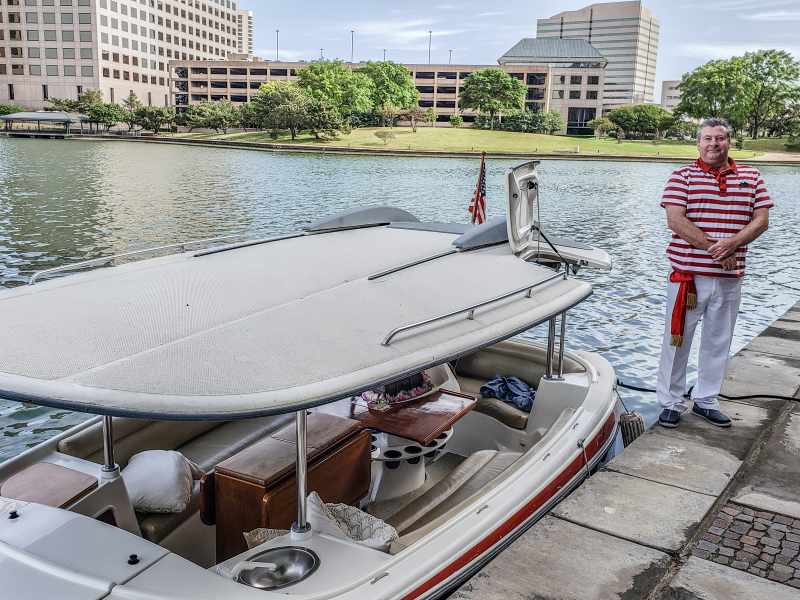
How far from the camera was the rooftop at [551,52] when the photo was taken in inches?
6024

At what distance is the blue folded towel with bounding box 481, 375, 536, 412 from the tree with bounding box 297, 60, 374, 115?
97726 millimetres

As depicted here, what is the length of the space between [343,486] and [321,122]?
85397 millimetres

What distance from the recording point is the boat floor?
215 inches

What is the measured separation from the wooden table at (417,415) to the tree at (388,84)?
109 metres

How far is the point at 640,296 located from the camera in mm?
18016

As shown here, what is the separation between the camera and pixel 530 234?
6.44 m

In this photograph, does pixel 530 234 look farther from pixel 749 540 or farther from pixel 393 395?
pixel 749 540

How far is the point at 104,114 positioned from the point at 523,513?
109m

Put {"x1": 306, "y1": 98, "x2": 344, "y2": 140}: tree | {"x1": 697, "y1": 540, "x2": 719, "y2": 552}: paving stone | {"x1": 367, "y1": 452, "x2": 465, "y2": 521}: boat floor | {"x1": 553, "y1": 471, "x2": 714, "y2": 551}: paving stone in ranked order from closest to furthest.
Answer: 1. {"x1": 697, "y1": 540, "x2": 719, "y2": 552}: paving stone
2. {"x1": 553, "y1": 471, "x2": 714, "y2": 551}: paving stone
3. {"x1": 367, "y1": 452, "x2": 465, "y2": 521}: boat floor
4. {"x1": 306, "y1": 98, "x2": 344, "y2": 140}: tree

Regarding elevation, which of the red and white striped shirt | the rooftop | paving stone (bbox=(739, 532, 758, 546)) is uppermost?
the rooftop

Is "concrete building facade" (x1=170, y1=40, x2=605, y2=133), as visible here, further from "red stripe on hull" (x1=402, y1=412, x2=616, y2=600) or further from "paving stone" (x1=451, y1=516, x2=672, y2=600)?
"paving stone" (x1=451, y1=516, x2=672, y2=600)

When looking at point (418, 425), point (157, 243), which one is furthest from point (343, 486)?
point (157, 243)

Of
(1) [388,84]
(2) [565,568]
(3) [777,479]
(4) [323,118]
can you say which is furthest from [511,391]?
(1) [388,84]

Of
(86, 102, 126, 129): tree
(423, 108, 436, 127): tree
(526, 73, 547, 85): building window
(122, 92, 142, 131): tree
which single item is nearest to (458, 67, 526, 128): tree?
(423, 108, 436, 127): tree
